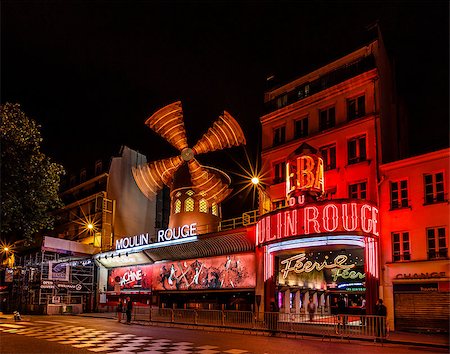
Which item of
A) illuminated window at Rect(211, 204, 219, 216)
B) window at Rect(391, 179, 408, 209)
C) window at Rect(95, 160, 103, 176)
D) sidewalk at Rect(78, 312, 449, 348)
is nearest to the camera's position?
sidewalk at Rect(78, 312, 449, 348)

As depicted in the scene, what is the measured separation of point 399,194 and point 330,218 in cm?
346

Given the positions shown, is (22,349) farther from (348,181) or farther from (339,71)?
(339,71)

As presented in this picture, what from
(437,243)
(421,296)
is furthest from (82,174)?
(437,243)

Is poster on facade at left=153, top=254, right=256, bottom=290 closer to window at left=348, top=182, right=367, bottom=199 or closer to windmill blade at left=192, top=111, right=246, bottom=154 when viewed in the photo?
window at left=348, top=182, right=367, bottom=199

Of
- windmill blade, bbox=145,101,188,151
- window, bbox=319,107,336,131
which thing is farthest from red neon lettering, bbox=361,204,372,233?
windmill blade, bbox=145,101,188,151

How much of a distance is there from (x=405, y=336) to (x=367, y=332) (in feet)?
6.84

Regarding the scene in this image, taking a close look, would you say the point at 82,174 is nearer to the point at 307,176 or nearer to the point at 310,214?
the point at 307,176

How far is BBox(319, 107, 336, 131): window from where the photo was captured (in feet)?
78.9

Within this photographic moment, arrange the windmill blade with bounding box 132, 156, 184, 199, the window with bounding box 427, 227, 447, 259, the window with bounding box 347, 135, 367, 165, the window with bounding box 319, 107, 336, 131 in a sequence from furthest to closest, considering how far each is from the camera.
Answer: the windmill blade with bounding box 132, 156, 184, 199 < the window with bounding box 319, 107, 336, 131 < the window with bounding box 347, 135, 367, 165 < the window with bounding box 427, 227, 447, 259

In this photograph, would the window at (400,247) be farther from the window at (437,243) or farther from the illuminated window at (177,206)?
the illuminated window at (177,206)

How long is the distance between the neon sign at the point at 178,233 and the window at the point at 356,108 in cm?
1109

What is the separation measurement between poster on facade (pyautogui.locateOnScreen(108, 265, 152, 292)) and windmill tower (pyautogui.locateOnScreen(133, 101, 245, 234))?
3.80m

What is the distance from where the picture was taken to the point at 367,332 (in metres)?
15.9

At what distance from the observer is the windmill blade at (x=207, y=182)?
1276 inches
